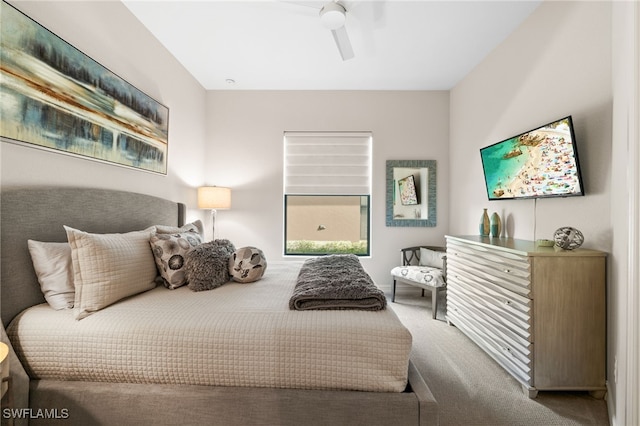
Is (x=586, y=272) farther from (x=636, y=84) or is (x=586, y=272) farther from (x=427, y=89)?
(x=427, y=89)

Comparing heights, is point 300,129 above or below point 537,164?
above

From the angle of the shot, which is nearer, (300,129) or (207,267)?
(207,267)

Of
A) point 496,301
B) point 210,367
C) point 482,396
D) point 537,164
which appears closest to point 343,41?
point 537,164

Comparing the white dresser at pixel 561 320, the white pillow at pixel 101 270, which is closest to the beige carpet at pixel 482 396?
the white dresser at pixel 561 320

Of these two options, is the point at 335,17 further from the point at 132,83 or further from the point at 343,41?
the point at 132,83

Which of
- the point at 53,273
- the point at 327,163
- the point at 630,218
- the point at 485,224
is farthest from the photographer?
the point at 327,163

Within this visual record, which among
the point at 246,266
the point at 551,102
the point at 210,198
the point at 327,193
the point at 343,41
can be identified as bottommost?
the point at 246,266

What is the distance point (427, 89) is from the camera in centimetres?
388

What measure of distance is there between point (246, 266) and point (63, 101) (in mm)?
1516

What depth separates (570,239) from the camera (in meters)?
1.80

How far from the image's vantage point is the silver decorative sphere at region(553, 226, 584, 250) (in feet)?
5.87

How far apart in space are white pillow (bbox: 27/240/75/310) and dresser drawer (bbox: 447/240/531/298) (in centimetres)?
259

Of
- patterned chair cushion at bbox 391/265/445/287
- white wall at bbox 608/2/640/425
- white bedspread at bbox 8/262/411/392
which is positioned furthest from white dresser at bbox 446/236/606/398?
patterned chair cushion at bbox 391/265/445/287

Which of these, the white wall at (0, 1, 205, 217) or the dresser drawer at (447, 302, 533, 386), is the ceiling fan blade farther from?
the dresser drawer at (447, 302, 533, 386)
